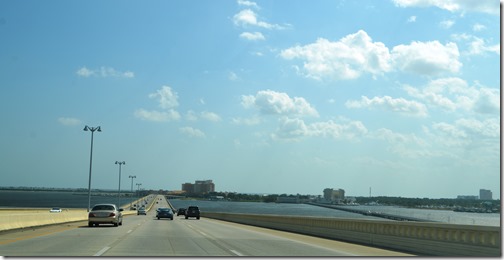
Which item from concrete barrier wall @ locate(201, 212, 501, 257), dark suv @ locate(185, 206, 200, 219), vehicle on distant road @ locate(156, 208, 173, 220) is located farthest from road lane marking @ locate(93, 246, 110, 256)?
dark suv @ locate(185, 206, 200, 219)

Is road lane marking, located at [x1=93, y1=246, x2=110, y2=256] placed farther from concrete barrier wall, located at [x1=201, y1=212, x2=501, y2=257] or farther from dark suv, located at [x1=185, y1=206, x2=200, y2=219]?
dark suv, located at [x1=185, y1=206, x2=200, y2=219]

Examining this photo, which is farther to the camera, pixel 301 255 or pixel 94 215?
pixel 94 215

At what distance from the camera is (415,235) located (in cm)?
2139

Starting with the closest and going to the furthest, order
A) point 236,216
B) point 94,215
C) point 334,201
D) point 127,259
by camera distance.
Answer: point 127,259
point 94,215
point 236,216
point 334,201

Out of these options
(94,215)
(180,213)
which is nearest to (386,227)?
(94,215)

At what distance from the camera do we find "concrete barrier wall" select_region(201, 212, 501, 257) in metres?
16.5

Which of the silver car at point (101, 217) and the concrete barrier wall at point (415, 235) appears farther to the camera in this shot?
the silver car at point (101, 217)

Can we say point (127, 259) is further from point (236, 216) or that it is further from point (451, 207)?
point (451, 207)

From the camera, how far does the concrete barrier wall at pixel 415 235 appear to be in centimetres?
1645

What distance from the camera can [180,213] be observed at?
84562 mm

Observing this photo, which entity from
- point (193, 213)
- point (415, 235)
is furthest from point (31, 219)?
point (193, 213)

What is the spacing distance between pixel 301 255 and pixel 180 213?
224 feet

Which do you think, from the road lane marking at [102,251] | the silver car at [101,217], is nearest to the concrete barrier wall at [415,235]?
the road lane marking at [102,251]

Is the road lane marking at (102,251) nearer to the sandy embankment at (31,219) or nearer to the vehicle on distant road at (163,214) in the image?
the sandy embankment at (31,219)
